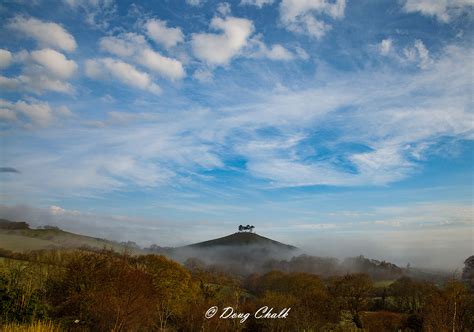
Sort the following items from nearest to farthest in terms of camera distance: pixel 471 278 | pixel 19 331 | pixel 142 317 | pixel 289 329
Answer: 1. pixel 19 331
2. pixel 142 317
3. pixel 289 329
4. pixel 471 278

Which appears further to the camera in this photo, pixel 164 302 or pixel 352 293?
pixel 352 293

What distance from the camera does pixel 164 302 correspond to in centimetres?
7544

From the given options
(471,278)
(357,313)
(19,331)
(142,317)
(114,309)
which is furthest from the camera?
(471,278)

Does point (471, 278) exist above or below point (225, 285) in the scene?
above

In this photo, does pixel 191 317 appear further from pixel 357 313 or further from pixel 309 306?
pixel 357 313

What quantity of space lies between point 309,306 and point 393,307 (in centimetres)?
4416

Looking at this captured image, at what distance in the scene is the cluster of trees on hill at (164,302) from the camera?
40.4m

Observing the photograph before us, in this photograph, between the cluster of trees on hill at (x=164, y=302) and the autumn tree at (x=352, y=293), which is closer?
the cluster of trees on hill at (x=164, y=302)

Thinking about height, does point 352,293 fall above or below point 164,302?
above

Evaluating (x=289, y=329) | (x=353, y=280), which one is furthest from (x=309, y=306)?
(x=353, y=280)

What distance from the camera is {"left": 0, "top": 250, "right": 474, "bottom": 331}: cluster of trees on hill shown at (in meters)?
40.4

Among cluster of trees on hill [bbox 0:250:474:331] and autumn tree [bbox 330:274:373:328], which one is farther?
autumn tree [bbox 330:274:373:328]

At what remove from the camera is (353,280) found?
92.1 metres

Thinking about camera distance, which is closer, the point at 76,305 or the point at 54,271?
the point at 76,305
